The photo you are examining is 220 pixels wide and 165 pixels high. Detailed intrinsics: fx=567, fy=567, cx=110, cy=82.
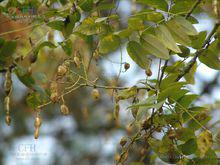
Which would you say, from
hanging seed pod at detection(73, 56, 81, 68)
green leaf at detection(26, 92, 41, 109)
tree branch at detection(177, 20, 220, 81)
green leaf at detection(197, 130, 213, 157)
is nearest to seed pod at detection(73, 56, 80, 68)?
hanging seed pod at detection(73, 56, 81, 68)

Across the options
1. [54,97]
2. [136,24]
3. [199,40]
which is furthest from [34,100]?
[199,40]

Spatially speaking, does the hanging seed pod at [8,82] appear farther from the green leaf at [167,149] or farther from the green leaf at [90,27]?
the green leaf at [167,149]

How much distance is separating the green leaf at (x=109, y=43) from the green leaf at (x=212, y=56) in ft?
0.76

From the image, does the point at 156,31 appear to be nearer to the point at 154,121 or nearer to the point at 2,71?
the point at 154,121

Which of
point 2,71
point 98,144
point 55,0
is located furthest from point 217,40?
point 98,144

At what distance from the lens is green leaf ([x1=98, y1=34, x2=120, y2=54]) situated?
121 centimetres

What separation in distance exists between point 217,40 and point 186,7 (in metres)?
0.13

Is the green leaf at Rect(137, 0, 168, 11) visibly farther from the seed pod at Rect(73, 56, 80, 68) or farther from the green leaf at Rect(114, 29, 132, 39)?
the seed pod at Rect(73, 56, 80, 68)

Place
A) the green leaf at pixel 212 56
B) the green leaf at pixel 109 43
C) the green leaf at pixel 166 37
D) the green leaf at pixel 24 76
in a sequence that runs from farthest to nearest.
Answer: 1. the green leaf at pixel 212 56
2. the green leaf at pixel 109 43
3. the green leaf at pixel 166 37
4. the green leaf at pixel 24 76

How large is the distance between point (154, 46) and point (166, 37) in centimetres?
3

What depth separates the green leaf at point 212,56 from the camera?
4.32ft

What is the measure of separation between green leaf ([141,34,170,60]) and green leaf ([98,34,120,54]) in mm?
62

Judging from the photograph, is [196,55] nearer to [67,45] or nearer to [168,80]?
[168,80]

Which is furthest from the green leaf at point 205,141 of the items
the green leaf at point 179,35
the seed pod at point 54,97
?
the seed pod at point 54,97
